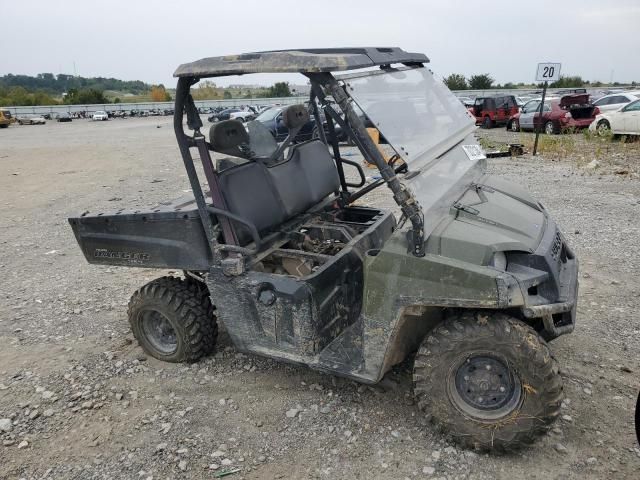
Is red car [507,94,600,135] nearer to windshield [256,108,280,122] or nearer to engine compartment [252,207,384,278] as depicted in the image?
windshield [256,108,280,122]

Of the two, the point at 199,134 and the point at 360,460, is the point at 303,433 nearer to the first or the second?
the point at 360,460

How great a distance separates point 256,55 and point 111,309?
3.14 metres

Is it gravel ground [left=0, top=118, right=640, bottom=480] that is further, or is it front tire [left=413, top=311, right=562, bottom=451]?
gravel ground [left=0, top=118, right=640, bottom=480]

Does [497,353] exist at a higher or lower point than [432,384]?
higher

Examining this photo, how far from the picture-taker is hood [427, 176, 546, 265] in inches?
108

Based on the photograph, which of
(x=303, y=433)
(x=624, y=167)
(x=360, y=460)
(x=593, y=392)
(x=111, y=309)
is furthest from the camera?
(x=624, y=167)

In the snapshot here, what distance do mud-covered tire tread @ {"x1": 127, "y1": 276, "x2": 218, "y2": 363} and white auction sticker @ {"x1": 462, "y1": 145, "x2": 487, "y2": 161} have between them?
215 centimetres

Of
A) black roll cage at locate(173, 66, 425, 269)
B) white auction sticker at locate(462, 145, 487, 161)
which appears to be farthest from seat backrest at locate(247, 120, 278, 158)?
white auction sticker at locate(462, 145, 487, 161)

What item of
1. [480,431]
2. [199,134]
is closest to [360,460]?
[480,431]

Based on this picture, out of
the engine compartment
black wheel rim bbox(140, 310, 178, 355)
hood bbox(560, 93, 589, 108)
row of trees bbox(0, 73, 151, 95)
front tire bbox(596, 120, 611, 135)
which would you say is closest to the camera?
the engine compartment

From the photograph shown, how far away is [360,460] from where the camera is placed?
2.97 meters

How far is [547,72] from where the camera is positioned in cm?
1273

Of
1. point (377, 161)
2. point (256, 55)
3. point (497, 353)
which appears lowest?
point (497, 353)

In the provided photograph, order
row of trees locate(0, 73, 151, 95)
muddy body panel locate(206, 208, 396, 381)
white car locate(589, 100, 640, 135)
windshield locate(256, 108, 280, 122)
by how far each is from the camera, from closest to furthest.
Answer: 1. muddy body panel locate(206, 208, 396, 381)
2. white car locate(589, 100, 640, 135)
3. windshield locate(256, 108, 280, 122)
4. row of trees locate(0, 73, 151, 95)
